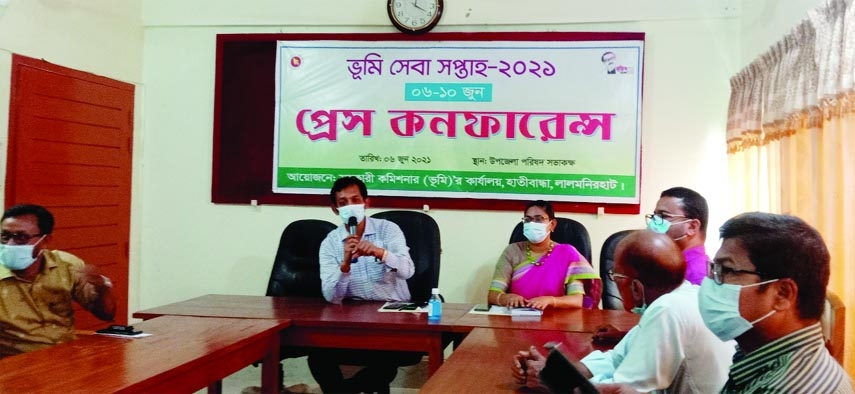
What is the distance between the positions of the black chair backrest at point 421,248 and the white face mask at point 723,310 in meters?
2.24

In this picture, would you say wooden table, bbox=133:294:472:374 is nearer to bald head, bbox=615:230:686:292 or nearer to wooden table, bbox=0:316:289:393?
wooden table, bbox=0:316:289:393

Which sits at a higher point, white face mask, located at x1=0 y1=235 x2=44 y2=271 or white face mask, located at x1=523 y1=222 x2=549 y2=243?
white face mask, located at x1=523 y1=222 x2=549 y2=243

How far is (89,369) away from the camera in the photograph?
2014mm

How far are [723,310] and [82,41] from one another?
3.99m

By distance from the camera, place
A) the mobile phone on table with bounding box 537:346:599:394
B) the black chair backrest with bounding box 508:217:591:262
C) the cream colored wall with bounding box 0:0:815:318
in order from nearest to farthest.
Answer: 1. the mobile phone on table with bounding box 537:346:599:394
2. the black chair backrest with bounding box 508:217:591:262
3. the cream colored wall with bounding box 0:0:815:318

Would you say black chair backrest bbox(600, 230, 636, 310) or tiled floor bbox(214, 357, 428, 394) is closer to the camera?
black chair backrest bbox(600, 230, 636, 310)

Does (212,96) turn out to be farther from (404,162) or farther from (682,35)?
(682,35)

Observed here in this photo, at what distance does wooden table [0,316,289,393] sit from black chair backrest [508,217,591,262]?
4.49ft

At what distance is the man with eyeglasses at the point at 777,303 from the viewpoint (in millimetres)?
1293

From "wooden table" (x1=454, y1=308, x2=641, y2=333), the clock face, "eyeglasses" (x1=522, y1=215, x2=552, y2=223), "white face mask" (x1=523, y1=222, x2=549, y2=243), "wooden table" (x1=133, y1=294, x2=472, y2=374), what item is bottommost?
"wooden table" (x1=133, y1=294, x2=472, y2=374)

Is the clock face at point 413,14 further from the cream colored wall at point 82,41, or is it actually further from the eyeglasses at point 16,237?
the eyeglasses at point 16,237

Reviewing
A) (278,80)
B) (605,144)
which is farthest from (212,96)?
(605,144)

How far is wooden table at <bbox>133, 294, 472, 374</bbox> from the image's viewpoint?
9.37ft

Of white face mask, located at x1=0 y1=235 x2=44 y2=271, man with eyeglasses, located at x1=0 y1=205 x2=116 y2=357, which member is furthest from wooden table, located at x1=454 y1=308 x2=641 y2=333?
white face mask, located at x1=0 y1=235 x2=44 y2=271
